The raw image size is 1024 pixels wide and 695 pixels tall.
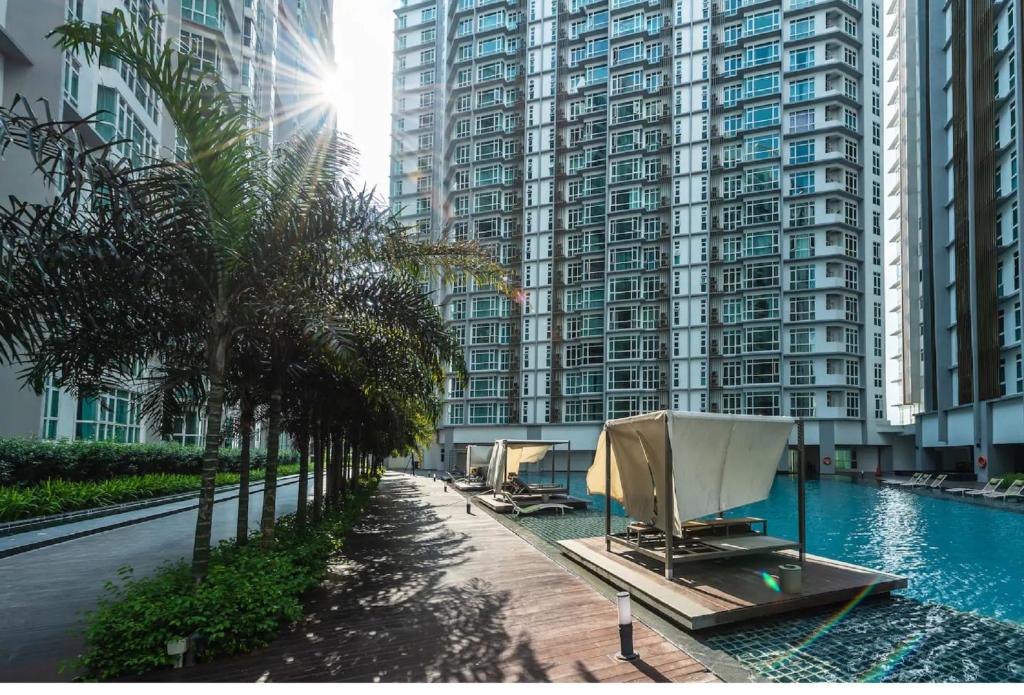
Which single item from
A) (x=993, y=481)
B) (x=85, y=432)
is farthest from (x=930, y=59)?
(x=85, y=432)

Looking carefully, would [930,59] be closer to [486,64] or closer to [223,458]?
[486,64]

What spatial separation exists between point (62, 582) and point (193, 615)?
609 cm

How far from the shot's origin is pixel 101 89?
1102 inches

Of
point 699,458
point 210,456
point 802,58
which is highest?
point 802,58

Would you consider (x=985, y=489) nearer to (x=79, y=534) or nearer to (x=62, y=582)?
(x=62, y=582)

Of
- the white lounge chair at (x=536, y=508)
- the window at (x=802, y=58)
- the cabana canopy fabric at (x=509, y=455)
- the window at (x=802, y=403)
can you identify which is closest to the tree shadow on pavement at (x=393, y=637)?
the white lounge chair at (x=536, y=508)

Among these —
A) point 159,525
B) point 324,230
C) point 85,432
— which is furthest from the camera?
point 85,432

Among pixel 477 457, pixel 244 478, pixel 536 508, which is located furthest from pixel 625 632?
pixel 477 457

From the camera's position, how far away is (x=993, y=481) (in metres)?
34.3

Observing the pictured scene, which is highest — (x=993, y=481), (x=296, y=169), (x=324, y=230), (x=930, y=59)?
(x=930, y=59)

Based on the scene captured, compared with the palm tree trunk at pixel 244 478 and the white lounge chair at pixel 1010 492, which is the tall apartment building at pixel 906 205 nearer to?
the white lounge chair at pixel 1010 492

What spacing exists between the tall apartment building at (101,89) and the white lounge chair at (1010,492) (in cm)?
3518

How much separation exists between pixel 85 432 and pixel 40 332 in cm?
2328

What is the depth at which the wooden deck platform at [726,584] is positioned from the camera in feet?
27.3
